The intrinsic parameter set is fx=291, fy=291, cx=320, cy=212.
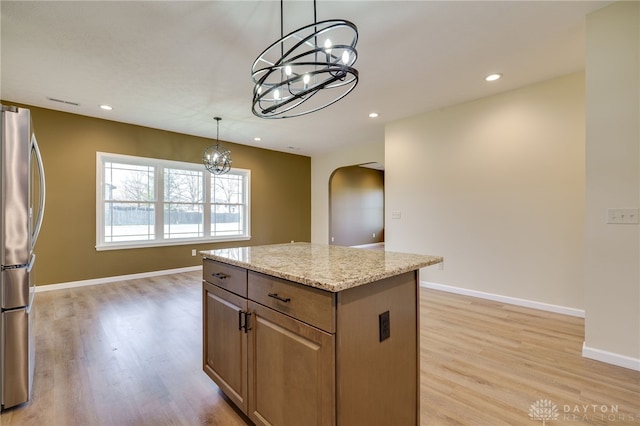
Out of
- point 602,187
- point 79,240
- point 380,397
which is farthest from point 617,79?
point 79,240

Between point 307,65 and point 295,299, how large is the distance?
1.55 metres

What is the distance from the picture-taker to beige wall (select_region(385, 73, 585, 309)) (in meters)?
3.21

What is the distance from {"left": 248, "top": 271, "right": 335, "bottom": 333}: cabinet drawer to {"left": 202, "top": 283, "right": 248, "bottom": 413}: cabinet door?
0.54 feet

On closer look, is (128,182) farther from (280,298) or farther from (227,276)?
(280,298)

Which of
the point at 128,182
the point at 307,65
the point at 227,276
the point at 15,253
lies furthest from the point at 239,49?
the point at 128,182

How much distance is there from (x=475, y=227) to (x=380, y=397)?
3273 millimetres

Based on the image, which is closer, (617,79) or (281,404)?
(281,404)

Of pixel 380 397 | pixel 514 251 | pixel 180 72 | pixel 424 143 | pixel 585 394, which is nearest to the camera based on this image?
pixel 380 397

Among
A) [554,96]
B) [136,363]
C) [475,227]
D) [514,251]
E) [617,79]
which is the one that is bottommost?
[136,363]

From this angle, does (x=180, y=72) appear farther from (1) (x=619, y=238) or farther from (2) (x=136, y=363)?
(1) (x=619, y=238)

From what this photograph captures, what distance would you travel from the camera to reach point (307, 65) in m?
1.97

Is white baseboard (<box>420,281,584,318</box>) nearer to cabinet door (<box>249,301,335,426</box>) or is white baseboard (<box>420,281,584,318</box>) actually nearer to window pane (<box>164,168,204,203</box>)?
cabinet door (<box>249,301,335,426</box>)

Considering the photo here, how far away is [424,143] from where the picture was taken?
442cm

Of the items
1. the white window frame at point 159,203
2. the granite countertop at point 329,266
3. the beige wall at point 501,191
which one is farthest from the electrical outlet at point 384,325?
the white window frame at point 159,203
